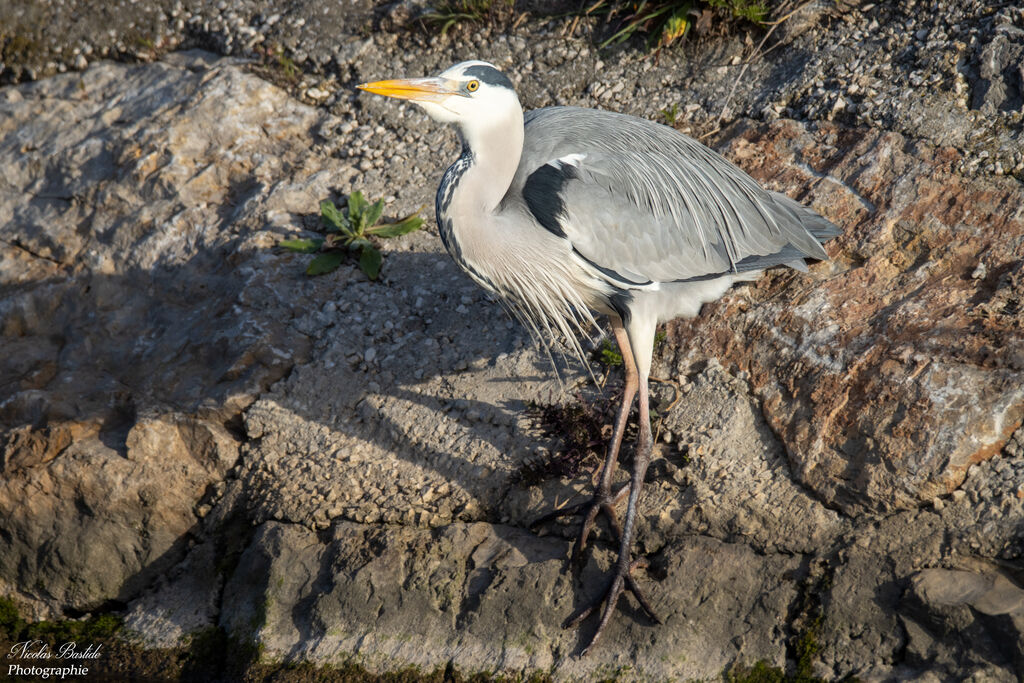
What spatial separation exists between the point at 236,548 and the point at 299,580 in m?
0.46

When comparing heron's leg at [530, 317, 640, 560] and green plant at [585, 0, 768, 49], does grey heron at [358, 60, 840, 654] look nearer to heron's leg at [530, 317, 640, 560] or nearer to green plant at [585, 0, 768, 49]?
heron's leg at [530, 317, 640, 560]

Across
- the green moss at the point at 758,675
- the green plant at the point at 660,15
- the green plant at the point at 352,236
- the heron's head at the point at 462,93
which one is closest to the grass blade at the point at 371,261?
the green plant at the point at 352,236

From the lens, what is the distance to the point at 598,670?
3375mm

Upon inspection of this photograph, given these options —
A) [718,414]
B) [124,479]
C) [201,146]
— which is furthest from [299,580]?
[201,146]

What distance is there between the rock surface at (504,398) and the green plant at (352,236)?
0.32 ft

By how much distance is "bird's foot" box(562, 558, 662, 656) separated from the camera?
11.1 ft

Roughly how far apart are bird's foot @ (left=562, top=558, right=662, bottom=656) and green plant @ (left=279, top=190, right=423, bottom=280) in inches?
89.7

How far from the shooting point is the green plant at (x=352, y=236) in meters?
4.97

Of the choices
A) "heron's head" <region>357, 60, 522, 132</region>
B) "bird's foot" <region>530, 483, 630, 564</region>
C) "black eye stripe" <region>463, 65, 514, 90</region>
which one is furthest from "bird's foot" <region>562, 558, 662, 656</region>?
"black eye stripe" <region>463, 65, 514, 90</region>

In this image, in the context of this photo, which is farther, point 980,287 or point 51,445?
point 51,445

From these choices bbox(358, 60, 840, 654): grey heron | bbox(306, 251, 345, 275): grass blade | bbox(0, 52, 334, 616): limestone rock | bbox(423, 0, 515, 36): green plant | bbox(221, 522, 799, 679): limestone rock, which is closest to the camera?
bbox(221, 522, 799, 679): limestone rock

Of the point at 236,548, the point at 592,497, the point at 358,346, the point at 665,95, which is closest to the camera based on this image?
the point at 592,497

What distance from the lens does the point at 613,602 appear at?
3.41 metres

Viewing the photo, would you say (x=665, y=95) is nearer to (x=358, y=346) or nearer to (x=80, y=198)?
(x=358, y=346)
